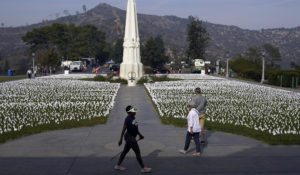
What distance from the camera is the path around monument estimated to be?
23.5ft

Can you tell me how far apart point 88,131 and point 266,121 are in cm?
623

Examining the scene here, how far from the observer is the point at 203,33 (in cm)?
7938

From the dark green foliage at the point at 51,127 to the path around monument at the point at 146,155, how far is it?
362mm

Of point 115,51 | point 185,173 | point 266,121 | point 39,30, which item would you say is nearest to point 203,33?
point 39,30

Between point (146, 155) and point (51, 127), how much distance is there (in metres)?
4.36

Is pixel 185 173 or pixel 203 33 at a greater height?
pixel 203 33

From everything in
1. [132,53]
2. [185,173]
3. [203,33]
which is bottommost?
[185,173]

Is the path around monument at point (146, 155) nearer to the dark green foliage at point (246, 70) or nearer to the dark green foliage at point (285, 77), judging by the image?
the dark green foliage at point (285, 77)

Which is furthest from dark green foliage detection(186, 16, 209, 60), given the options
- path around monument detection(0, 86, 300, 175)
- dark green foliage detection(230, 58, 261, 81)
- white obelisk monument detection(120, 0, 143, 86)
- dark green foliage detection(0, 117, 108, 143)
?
path around monument detection(0, 86, 300, 175)

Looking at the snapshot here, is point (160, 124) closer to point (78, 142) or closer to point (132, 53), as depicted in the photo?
point (78, 142)

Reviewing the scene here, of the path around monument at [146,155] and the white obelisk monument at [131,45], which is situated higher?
the white obelisk monument at [131,45]

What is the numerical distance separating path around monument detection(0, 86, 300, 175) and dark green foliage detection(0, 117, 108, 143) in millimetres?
362

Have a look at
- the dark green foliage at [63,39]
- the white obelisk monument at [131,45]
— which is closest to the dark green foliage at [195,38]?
the dark green foliage at [63,39]

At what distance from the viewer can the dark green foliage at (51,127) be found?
9.95 meters
